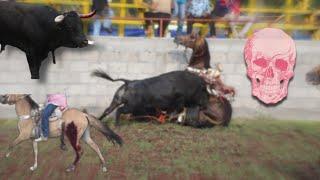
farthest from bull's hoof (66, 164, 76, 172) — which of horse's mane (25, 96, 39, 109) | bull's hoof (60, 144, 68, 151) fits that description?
horse's mane (25, 96, 39, 109)

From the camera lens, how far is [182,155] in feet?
31.4

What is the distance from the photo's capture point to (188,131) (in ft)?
34.2

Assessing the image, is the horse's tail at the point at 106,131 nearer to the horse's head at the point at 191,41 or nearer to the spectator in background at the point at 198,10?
the horse's head at the point at 191,41

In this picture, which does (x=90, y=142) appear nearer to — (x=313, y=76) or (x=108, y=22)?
(x=108, y=22)

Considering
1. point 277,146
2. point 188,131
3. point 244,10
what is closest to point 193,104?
point 188,131

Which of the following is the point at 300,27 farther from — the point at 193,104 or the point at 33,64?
the point at 33,64

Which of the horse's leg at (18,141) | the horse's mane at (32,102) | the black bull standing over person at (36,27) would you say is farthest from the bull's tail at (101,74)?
the horse's leg at (18,141)

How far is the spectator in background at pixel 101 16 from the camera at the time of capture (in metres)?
10.7

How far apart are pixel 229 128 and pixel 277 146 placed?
1.06 m

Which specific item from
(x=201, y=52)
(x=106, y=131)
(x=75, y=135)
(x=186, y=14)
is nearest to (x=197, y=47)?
(x=201, y=52)

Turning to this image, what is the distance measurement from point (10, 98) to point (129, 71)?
233cm

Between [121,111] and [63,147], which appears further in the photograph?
[121,111]

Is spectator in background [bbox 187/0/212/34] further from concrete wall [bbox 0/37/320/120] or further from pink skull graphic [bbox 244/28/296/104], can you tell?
pink skull graphic [bbox 244/28/296/104]

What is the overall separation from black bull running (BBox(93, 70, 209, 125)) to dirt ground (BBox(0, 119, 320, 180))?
13.4 inches
